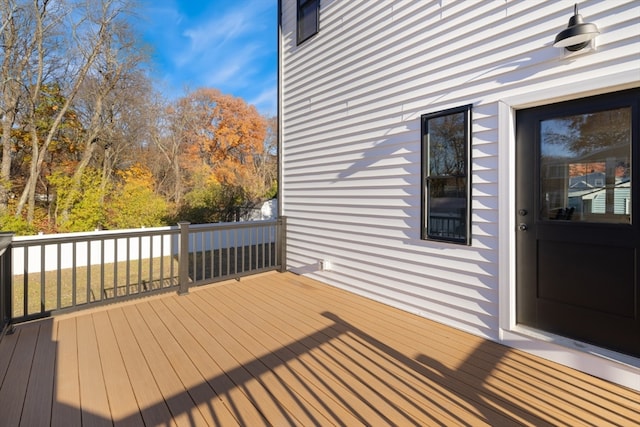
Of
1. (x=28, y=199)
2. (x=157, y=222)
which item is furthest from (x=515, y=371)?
(x=28, y=199)

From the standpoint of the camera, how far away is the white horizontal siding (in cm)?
228

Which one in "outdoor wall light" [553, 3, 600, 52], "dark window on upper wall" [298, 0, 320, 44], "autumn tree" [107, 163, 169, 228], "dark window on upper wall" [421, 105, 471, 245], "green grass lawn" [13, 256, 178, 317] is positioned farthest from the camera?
"autumn tree" [107, 163, 169, 228]

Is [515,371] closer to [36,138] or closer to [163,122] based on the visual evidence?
[36,138]

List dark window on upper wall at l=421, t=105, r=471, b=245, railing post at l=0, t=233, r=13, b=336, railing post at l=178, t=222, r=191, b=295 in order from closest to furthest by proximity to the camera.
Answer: railing post at l=0, t=233, r=13, b=336
dark window on upper wall at l=421, t=105, r=471, b=245
railing post at l=178, t=222, r=191, b=295

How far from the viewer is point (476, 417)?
1.70 metres

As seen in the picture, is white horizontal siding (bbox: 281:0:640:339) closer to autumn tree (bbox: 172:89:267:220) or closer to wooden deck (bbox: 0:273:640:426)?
wooden deck (bbox: 0:273:640:426)

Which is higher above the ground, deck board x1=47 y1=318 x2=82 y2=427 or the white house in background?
the white house in background

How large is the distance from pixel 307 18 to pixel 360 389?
491 centimetres

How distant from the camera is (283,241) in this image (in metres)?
5.07

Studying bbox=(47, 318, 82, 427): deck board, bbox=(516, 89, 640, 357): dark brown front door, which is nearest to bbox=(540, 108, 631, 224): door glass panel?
bbox=(516, 89, 640, 357): dark brown front door

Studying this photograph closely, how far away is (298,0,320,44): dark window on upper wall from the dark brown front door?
329 centimetres

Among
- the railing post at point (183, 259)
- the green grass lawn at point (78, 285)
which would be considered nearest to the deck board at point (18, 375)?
the railing post at point (183, 259)

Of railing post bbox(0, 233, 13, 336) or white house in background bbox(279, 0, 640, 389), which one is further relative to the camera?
railing post bbox(0, 233, 13, 336)

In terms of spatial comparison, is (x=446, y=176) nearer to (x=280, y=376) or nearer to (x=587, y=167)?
Result: (x=587, y=167)
